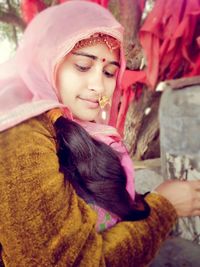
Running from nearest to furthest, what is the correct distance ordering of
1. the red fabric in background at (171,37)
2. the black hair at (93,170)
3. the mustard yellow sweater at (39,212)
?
the mustard yellow sweater at (39,212), the black hair at (93,170), the red fabric in background at (171,37)

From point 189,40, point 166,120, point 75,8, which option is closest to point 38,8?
point 189,40

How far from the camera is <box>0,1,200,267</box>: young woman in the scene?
944mm

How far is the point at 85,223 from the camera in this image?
1022 millimetres

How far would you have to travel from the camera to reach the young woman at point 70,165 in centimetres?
94

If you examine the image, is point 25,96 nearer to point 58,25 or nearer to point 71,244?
point 58,25

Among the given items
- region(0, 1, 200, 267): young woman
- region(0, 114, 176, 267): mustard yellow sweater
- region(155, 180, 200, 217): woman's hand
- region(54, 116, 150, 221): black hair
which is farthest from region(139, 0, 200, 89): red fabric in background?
region(0, 114, 176, 267): mustard yellow sweater

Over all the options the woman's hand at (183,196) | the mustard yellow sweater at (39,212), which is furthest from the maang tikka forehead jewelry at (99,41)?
the woman's hand at (183,196)

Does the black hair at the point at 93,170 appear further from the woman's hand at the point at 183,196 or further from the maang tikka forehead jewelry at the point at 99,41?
the maang tikka forehead jewelry at the point at 99,41

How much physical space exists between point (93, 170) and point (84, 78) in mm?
292

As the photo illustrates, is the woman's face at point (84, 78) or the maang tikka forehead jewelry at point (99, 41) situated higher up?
the maang tikka forehead jewelry at point (99, 41)

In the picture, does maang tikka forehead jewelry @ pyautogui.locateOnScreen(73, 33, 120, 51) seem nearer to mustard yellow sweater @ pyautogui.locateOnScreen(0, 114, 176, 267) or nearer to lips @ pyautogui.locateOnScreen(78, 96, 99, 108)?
lips @ pyautogui.locateOnScreen(78, 96, 99, 108)

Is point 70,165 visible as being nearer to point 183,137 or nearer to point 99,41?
point 99,41

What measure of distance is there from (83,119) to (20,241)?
51 cm

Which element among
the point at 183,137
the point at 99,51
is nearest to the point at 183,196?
the point at 99,51
